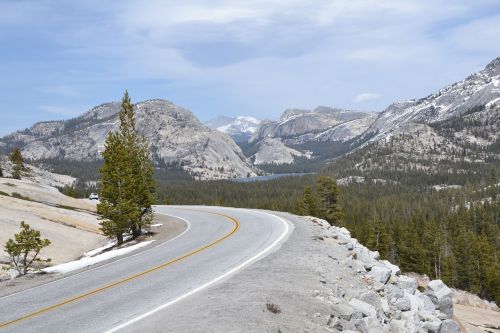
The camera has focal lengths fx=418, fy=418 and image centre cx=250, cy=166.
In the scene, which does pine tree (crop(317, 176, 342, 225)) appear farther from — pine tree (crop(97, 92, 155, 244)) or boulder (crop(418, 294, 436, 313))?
boulder (crop(418, 294, 436, 313))

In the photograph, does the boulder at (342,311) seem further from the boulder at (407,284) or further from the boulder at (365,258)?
the boulder at (365,258)

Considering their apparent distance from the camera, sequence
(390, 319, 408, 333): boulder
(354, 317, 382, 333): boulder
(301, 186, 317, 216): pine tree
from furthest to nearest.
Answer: (301, 186, 317, 216): pine tree
(390, 319, 408, 333): boulder
(354, 317, 382, 333): boulder

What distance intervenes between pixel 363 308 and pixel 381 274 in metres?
5.31

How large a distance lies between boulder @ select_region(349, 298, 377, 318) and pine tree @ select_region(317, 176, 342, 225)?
234ft

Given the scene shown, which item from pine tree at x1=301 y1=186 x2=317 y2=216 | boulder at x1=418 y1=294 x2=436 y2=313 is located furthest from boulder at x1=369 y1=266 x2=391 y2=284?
pine tree at x1=301 y1=186 x2=317 y2=216

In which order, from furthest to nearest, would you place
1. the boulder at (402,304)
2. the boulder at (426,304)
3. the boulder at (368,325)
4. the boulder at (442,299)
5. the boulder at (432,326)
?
the boulder at (442,299)
the boulder at (426,304)
the boulder at (402,304)
the boulder at (432,326)
the boulder at (368,325)

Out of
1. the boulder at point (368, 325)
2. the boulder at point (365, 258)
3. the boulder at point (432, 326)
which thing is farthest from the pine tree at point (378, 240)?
the boulder at point (368, 325)

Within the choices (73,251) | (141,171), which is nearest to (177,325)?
(141,171)

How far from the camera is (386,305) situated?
15641 millimetres

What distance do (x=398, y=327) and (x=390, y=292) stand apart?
9.84 feet

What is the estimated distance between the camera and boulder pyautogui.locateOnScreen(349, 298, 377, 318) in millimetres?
13672

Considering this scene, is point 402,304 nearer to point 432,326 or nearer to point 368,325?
point 432,326

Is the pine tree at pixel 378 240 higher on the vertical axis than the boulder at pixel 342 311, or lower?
lower

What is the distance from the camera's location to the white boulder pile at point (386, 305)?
13.0 m
